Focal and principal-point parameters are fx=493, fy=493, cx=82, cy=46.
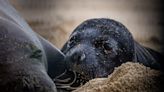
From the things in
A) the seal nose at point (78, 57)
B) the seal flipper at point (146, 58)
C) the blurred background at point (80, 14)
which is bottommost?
the seal flipper at point (146, 58)

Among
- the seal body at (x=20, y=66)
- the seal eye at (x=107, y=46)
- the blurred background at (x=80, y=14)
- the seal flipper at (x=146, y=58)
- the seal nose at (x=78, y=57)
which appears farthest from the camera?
the blurred background at (x=80, y=14)

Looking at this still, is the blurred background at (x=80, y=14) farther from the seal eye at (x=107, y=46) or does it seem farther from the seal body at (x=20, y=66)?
the seal body at (x=20, y=66)

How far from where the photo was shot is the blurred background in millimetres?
5754

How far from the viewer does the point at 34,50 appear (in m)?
2.36

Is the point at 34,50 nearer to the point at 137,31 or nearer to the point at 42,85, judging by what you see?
the point at 42,85

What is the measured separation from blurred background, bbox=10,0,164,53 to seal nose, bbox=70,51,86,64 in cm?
264

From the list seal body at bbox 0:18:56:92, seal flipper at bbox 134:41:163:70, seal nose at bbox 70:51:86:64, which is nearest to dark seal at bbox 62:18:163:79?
seal nose at bbox 70:51:86:64

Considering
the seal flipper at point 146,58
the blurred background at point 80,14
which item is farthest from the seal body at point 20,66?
the blurred background at point 80,14

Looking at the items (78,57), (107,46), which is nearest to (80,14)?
(107,46)

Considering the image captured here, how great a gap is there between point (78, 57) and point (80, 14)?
9.75 ft

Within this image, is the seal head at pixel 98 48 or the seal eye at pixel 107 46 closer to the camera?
the seal head at pixel 98 48

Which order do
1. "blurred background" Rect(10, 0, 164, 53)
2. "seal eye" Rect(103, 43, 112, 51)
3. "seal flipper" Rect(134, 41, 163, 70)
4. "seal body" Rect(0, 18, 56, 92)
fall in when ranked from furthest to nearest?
"blurred background" Rect(10, 0, 164, 53) → "seal flipper" Rect(134, 41, 163, 70) → "seal eye" Rect(103, 43, 112, 51) → "seal body" Rect(0, 18, 56, 92)

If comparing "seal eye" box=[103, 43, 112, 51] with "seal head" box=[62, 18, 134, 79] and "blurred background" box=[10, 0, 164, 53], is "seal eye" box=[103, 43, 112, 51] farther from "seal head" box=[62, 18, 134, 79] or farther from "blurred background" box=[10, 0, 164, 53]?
"blurred background" box=[10, 0, 164, 53]

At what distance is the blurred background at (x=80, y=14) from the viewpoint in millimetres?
5754
